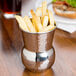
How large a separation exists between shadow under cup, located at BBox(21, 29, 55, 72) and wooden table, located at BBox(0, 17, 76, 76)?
0.15 feet

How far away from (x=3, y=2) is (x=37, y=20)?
2.61 feet

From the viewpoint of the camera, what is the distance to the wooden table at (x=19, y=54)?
776mm

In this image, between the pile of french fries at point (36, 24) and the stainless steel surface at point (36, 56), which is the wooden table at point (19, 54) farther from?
the pile of french fries at point (36, 24)

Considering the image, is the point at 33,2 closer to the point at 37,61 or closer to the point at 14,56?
the point at 14,56

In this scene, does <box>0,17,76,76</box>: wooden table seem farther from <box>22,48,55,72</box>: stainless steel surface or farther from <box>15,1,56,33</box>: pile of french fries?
<box>15,1,56,33</box>: pile of french fries

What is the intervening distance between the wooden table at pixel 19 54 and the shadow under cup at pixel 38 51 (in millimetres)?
46

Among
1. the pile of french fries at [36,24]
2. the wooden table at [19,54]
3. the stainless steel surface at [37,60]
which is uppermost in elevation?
the pile of french fries at [36,24]

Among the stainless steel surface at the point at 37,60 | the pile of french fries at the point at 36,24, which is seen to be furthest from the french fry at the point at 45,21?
the stainless steel surface at the point at 37,60

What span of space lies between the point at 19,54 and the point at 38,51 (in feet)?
0.67

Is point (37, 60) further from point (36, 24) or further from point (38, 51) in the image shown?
point (36, 24)

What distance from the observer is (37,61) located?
28.6 inches

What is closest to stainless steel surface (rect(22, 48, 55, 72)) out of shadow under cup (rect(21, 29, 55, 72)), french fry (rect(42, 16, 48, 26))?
shadow under cup (rect(21, 29, 55, 72))

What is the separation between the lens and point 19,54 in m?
0.90

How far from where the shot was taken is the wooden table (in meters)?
0.78
